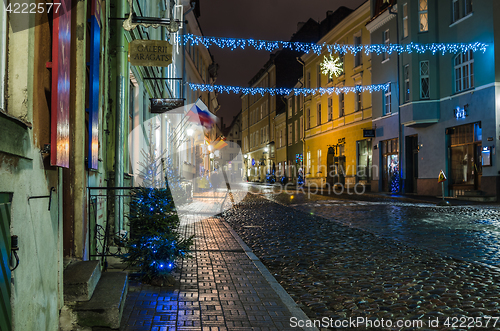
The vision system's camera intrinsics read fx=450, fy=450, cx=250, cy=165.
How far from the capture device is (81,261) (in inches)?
189

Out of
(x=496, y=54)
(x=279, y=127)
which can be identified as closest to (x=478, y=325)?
(x=496, y=54)

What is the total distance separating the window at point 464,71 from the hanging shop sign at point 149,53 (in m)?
17.8

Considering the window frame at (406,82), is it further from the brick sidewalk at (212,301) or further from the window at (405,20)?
the brick sidewalk at (212,301)

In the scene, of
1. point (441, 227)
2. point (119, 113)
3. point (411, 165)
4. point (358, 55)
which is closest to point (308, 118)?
point (358, 55)

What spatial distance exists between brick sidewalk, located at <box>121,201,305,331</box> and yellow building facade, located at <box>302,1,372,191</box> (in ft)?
85.9

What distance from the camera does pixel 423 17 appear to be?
2473 cm

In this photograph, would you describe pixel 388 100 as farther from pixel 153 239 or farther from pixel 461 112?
pixel 153 239

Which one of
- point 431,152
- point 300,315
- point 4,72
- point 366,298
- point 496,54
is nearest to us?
point 4,72

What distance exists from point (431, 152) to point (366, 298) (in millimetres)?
21265

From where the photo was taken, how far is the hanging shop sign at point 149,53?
8812 millimetres

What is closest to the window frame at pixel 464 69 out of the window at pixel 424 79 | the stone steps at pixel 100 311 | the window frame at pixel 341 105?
the window at pixel 424 79

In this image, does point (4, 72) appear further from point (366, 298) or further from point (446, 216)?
point (446, 216)

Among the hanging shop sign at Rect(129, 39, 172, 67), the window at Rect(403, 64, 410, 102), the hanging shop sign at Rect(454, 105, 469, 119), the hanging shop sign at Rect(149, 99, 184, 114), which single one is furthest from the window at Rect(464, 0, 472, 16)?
the hanging shop sign at Rect(129, 39, 172, 67)

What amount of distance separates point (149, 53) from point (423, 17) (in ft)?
67.0
